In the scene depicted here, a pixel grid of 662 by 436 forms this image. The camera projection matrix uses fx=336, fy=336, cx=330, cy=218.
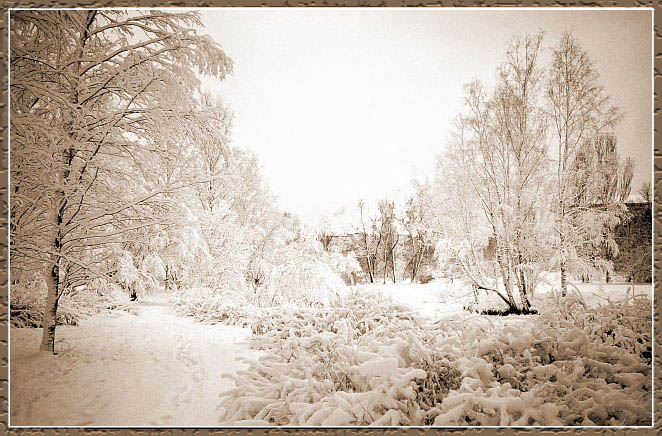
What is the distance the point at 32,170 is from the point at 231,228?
126 centimetres

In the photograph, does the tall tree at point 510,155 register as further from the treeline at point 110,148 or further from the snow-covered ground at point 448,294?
the treeline at point 110,148

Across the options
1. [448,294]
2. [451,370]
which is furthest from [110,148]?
[451,370]

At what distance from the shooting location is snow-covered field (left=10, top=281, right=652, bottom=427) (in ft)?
6.34

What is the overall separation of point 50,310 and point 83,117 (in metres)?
1.25

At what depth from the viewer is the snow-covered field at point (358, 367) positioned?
6.34 ft

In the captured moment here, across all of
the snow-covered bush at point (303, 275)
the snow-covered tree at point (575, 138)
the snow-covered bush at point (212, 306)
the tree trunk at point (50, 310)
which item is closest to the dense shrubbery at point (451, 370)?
the snow-covered bush at point (303, 275)

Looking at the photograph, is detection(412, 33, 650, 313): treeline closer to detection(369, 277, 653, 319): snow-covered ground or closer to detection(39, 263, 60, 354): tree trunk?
detection(369, 277, 653, 319): snow-covered ground

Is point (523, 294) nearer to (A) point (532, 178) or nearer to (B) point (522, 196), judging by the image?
(B) point (522, 196)

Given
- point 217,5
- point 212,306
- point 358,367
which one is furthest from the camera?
point 212,306

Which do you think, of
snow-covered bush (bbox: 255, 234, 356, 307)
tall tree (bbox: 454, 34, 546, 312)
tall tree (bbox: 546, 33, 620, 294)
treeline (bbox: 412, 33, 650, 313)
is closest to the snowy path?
snow-covered bush (bbox: 255, 234, 356, 307)

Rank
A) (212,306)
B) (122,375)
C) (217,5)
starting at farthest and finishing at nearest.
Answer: (212,306) < (217,5) < (122,375)

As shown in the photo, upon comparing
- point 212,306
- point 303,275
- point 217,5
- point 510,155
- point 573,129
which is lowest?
point 212,306

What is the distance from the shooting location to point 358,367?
6.41 ft

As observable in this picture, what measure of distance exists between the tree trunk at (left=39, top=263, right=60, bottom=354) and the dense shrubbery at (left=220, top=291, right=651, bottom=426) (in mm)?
1208
